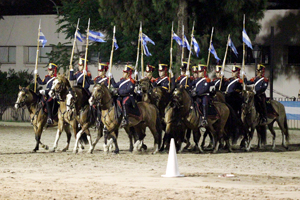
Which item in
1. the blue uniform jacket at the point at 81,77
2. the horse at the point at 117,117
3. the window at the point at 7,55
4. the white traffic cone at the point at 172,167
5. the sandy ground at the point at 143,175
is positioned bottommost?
the sandy ground at the point at 143,175

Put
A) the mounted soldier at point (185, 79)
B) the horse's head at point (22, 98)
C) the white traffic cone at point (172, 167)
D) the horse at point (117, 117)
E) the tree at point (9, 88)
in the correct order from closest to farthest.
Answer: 1. the white traffic cone at point (172, 167)
2. the horse at point (117, 117)
3. the horse's head at point (22, 98)
4. the mounted soldier at point (185, 79)
5. the tree at point (9, 88)

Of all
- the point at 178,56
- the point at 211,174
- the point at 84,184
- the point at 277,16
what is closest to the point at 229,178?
the point at 211,174

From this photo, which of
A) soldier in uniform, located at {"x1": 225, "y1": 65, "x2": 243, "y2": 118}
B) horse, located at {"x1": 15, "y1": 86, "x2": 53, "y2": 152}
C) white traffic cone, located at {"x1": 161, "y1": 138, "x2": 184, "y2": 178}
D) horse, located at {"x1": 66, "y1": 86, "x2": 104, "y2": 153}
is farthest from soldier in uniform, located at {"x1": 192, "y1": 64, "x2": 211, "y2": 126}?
white traffic cone, located at {"x1": 161, "y1": 138, "x2": 184, "y2": 178}

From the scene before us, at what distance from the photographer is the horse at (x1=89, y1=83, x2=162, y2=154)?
18.5 meters

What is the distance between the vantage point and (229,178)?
13.6m

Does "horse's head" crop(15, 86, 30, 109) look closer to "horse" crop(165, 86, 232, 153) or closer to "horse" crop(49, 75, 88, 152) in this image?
"horse" crop(49, 75, 88, 152)

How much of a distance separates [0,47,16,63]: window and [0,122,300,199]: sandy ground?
2510cm

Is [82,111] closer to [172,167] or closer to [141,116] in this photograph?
[141,116]

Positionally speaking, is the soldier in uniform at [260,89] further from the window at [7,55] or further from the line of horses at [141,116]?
the window at [7,55]

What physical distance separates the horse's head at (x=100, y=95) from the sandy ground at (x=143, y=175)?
62.7 inches

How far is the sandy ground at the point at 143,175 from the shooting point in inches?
454

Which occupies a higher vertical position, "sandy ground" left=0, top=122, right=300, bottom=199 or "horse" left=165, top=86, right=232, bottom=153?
"horse" left=165, top=86, right=232, bottom=153

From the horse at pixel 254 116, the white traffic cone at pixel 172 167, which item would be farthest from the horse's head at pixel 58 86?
the white traffic cone at pixel 172 167

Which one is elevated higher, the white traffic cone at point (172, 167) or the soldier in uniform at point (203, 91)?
the soldier in uniform at point (203, 91)
